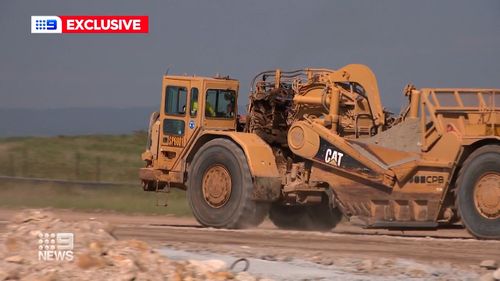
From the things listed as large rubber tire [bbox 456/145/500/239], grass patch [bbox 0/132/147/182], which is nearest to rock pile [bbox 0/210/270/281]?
large rubber tire [bbox 456/145/500/239]

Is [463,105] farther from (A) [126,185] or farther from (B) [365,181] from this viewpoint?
(A) [126,185]

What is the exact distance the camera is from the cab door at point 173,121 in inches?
750

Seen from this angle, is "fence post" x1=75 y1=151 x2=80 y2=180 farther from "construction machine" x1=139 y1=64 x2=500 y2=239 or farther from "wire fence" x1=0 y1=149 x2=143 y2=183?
"construction machine" x1=139 y1=64 x2=500 y2=239

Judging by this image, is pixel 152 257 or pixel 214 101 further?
pixel 214 101

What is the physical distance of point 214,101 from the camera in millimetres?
19000

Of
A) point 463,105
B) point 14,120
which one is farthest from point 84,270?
point 14,120

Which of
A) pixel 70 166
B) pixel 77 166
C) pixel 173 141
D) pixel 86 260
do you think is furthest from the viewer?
pixel 70 166

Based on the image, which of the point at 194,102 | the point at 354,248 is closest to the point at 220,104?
the point at 194,102

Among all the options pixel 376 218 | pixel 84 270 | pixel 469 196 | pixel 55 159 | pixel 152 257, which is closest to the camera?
pixel 84 270

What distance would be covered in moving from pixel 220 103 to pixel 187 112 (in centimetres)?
64

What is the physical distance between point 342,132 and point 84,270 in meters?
7.95

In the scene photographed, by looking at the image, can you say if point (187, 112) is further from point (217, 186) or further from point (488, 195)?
point (488, 195)

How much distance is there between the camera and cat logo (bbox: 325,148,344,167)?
Answer: 1717 cm

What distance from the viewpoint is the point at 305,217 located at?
773 inches
